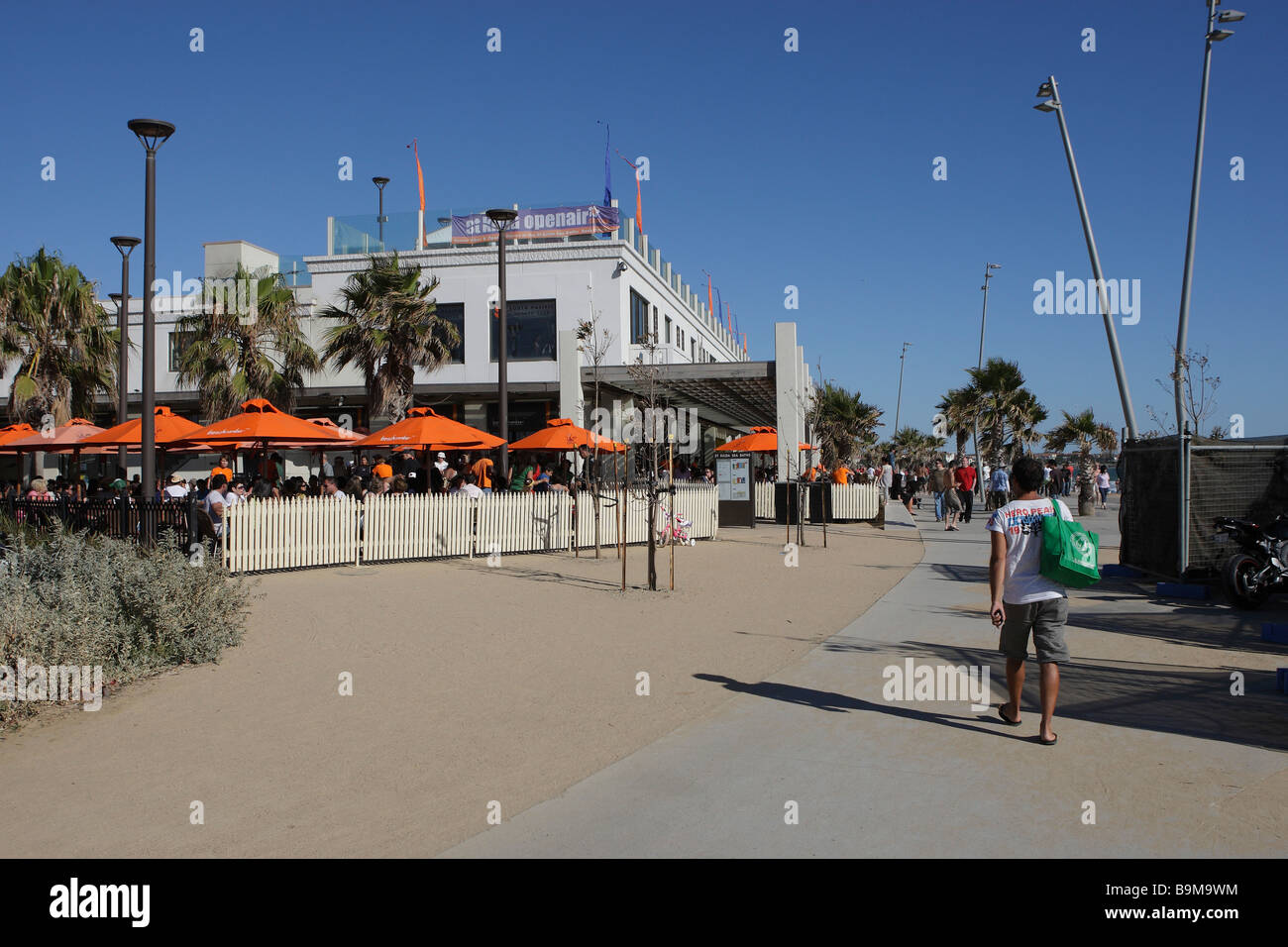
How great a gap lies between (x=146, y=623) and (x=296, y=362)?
728 inches

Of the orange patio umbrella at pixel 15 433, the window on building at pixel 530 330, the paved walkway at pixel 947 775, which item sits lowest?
the paved walkway at pixel 947 775

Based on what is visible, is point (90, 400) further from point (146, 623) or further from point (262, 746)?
point (262, 746)

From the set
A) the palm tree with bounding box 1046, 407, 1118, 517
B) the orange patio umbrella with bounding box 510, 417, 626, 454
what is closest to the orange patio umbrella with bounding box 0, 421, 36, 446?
the orange patio umbrella with bounding box 510, 417, 626, 454

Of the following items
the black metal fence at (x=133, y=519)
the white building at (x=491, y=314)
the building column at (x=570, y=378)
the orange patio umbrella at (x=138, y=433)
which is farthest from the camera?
the white building at (x=491, y=314)

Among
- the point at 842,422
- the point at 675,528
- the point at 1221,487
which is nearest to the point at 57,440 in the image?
the point at 675,528

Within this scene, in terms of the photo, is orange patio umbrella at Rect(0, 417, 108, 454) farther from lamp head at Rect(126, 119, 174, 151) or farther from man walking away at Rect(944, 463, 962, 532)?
man walking away at Rect(944, 463, 962, 532)

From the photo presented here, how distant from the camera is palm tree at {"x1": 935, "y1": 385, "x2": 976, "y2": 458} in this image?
42.7 metres

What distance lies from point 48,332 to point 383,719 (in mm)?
21697

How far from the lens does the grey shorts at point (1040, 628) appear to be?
214 inches

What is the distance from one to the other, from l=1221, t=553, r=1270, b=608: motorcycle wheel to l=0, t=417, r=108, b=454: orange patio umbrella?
19.7 metres

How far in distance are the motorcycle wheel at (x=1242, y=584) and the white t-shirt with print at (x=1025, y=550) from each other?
5825mm

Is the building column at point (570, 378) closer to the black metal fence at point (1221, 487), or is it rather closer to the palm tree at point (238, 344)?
the palm tree at point (238, 344)

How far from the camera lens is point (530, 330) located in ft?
102

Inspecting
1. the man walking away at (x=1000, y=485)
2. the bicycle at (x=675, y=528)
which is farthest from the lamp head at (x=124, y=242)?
the man walking away at (x=1000, y=485)
